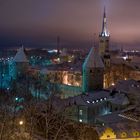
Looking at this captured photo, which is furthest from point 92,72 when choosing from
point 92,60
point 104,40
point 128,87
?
point 104,40

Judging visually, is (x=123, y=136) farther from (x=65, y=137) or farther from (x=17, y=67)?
(x=17, y=67)

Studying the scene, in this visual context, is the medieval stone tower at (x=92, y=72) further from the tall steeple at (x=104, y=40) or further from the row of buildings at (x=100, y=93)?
the tall steeple at (x=104, y=40)

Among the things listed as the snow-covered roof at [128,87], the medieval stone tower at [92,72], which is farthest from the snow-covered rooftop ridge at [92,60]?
the snow-covered roof at [128,87]

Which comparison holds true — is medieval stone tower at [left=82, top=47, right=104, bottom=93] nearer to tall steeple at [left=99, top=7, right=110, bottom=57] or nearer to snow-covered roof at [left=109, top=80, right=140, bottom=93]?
snow-covered roof at [left=109, top=80, right=140, bottom=93]

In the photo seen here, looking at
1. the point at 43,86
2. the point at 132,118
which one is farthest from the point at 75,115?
the point at 43,86

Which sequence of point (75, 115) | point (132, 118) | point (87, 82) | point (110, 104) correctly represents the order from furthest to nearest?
point (87, 82) → point (110, 104) → point (75, 115) → point (132, 118)

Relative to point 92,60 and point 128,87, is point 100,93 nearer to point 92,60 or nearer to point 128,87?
point 128,87

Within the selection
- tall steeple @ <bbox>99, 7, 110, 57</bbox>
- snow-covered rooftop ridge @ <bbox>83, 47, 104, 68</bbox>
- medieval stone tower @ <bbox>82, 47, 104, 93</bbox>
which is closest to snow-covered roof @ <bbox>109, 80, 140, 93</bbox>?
medieval stone tower @ <bbox>82, 47, 104, 93</bbox>

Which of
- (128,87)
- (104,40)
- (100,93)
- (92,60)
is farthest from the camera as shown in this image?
(104,40)

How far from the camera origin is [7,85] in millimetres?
45938

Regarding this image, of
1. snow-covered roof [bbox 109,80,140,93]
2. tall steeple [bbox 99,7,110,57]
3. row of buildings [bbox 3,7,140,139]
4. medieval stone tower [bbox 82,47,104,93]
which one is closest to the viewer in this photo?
row of buildings [bbox 3,7,140,139]

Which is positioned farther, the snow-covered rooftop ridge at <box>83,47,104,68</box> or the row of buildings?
the snow-covered rooftop ridge at <box>83,47,104,68</box>

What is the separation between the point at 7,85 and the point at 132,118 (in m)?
25.5

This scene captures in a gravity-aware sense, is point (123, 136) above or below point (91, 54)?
below
